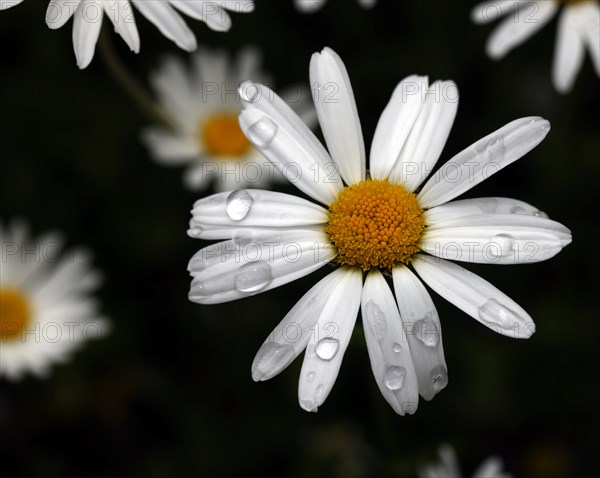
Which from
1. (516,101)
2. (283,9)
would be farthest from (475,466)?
(283,9)

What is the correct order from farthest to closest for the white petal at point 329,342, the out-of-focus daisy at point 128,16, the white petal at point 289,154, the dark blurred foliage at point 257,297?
1. the dark blurred foliage at point 257,297
2. the out-of-focus daisy at point 128,16
3. the white petal at point 289,154
4. the white petal at point 329,342

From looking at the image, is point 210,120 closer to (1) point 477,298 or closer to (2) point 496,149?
(2) point 496,149

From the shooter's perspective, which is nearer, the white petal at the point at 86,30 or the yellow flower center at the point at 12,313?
the white petal at the point at 86,30

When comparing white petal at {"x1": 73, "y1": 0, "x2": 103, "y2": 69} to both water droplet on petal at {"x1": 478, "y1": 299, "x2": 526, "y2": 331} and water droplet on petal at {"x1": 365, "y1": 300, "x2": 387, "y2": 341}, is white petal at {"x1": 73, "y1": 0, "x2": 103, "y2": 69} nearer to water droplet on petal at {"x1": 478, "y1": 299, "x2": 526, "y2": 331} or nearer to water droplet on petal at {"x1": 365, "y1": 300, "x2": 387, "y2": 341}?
water droplet on petal at {"x1": 365, "y1": 300, "x2": 387, "y2": 341}

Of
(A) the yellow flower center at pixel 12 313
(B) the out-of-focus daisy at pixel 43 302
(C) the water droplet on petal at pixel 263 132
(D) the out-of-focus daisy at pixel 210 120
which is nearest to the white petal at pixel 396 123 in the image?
(C) the water droplet on petal at pixel 263 132

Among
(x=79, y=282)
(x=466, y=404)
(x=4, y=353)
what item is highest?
(x=79, y=282)

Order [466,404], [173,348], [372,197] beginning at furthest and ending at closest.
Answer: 1. [173,348]
2. [466,404]
3. [372,197]

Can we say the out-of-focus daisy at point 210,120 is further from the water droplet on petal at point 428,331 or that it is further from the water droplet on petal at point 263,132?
the water droplet on petal at point 428,331

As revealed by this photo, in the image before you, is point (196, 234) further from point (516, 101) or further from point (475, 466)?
point (516, 101)
